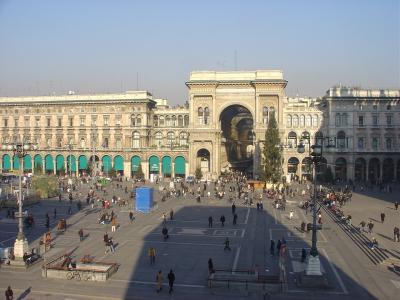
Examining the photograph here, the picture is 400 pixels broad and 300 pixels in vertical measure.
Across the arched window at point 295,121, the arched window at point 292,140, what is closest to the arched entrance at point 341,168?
the arched window at point 292,140

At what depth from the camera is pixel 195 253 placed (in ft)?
105

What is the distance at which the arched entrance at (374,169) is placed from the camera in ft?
284

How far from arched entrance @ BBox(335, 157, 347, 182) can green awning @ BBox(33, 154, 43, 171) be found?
55.9 m

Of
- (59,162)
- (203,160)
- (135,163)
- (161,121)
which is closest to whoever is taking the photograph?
(203,160)

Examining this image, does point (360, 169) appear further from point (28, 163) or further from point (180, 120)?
point (28, 163)

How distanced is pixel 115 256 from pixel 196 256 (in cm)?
503

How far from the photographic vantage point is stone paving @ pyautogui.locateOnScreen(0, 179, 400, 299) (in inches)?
949

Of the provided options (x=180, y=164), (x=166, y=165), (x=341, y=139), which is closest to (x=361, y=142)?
(x=341, y=139)

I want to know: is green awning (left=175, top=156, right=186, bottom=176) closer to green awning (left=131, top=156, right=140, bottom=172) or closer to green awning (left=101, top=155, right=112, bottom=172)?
green awning (left=131, top=156, right=140, bottom=172)

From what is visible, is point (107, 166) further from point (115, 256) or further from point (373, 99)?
point (115, 256)

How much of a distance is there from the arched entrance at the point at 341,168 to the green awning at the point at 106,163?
41.6 meters

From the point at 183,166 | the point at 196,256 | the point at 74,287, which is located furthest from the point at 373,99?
the point at 74,287

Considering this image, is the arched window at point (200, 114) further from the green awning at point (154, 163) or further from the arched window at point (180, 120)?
the arched window at point (180, 120)

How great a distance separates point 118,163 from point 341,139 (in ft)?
134
